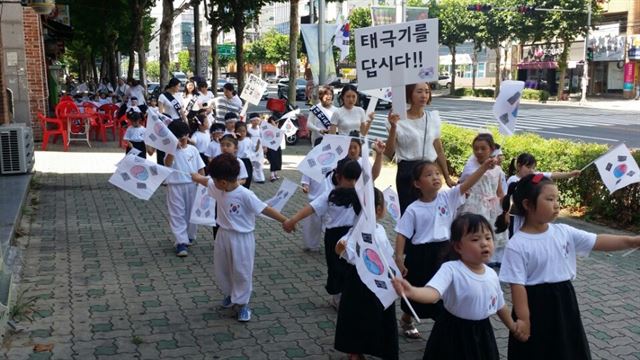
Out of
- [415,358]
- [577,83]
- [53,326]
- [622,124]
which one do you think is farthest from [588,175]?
[577,83]

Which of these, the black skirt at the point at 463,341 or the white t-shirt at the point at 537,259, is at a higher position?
the white t-shirt at the point at 537,259

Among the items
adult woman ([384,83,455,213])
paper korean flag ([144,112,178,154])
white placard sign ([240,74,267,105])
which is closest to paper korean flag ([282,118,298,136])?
white placard sign ([240,74,267,105])

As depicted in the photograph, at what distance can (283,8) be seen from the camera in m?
114

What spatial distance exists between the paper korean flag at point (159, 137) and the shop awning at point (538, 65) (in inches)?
1785

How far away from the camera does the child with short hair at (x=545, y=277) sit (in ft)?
11.3

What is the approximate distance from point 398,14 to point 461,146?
904 centimetres

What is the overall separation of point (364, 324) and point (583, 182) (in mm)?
5930

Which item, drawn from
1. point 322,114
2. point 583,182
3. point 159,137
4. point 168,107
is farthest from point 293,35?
point 159,137

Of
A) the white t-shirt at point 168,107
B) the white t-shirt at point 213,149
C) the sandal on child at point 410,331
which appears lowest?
the sandal on child at point 410,331

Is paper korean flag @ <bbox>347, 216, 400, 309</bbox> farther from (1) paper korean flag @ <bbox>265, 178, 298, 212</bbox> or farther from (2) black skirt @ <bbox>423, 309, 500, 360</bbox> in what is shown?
(1) paper korean flag @ <bbox>265, 178, 298, 212</bbox>

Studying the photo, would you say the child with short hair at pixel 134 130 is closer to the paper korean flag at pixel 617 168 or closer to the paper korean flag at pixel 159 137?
the paper korean flag at pixel 159 137

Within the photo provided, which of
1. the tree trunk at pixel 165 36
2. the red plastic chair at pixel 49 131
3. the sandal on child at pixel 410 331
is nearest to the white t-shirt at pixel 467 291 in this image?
the sandal on child at pixel 410 331

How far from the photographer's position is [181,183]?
23.1 feet

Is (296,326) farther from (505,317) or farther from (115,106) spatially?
(115,106)
